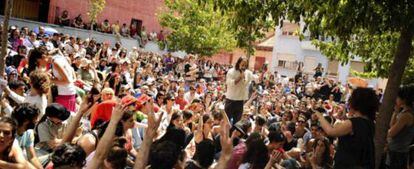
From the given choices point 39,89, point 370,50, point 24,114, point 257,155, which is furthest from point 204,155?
point 370,50

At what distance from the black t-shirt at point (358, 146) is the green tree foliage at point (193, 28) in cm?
2427

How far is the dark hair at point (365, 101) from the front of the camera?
4.44 m

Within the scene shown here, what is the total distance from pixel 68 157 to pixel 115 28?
23.4m

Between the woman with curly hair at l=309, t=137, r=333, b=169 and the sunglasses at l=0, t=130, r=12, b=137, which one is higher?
the sunglasses at l=0, t=130, r=12, b=137

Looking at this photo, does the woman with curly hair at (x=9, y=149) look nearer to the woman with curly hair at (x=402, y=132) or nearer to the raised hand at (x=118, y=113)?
the raised hand at (x=118, y=113)

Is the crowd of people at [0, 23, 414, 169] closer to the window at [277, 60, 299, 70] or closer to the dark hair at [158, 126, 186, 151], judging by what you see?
the dark hair at [158, 126, 186, 151]

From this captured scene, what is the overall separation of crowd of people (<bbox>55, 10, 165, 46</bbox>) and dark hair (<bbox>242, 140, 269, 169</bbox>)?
19796 mm

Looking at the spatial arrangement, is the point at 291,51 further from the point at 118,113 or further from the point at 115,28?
the point at 118,113

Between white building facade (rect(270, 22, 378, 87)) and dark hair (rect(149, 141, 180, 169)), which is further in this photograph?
white building facade (rect(270, 22, 378, 87))

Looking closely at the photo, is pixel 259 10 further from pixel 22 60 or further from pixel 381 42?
pixel 22 60

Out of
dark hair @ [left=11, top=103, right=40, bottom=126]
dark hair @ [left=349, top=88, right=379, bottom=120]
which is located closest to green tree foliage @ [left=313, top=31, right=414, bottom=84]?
dark hair @ [left=349, top=88, right=379, bottom=120]

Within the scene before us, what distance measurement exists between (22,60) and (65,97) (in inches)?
182

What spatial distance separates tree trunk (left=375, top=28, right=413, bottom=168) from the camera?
18.1ft

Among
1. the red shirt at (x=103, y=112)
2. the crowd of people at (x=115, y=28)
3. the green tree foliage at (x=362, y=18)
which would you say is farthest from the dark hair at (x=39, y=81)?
the crowd of people at (x=115, y=28)
